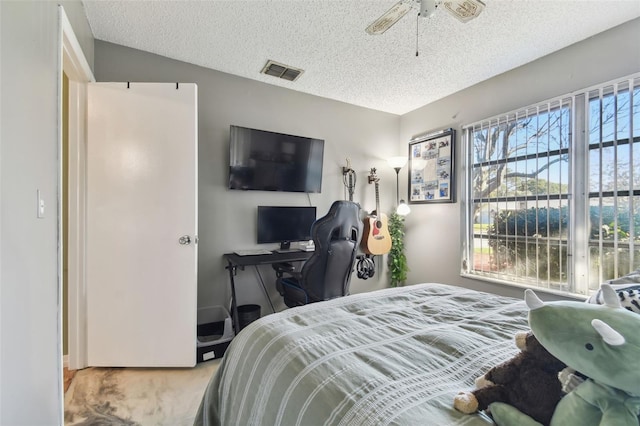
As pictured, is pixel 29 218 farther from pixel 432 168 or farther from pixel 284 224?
pixel 432 168

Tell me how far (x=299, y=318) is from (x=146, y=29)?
2.44 m

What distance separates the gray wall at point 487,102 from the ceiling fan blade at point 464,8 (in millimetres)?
1371

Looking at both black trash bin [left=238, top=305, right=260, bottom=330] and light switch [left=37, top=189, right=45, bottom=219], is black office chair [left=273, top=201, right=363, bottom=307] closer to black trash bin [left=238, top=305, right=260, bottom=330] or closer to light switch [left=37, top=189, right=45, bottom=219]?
black trash bin [left=238, top=305, right=260, bottom=330]

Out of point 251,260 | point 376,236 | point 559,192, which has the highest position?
point 559,192

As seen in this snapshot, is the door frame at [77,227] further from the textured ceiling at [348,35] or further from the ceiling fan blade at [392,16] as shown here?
the ceiling fan blade at [392,16]

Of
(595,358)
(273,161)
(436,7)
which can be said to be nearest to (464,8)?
(436,7)

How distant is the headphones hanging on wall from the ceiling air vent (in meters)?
2.11

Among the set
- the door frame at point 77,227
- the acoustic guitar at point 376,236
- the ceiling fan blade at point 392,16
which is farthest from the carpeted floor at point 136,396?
the ceiling fan blade at point 392,16

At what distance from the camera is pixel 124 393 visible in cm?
186

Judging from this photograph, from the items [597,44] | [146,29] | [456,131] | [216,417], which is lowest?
[216,417]

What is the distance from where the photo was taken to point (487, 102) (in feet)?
9.53

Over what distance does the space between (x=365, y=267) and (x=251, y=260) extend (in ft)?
5.08

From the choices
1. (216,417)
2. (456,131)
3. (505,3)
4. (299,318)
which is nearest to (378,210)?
(456,131)

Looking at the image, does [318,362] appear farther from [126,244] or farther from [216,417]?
[126,244]
